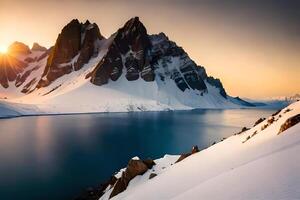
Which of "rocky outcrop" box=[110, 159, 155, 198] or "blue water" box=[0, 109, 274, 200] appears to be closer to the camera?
"rocky outcrop" box=[110, 159, 155, 198]

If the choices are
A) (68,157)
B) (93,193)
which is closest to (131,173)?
(93,193)

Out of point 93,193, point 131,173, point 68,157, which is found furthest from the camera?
point 68,157

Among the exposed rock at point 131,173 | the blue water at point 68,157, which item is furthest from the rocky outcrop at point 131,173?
the blue water at point 68,157

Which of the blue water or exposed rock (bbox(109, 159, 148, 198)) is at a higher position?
exposed rock (bbox(109, 159, 148, 198))

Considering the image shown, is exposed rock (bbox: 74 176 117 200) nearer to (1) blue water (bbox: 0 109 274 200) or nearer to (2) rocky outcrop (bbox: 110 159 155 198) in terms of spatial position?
(1) blue water (bbox: 0 109 274 200)

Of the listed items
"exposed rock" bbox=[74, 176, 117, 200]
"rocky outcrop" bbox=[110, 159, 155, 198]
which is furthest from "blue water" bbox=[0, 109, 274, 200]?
"rocky outcrop" bbox=[110, 159, 155, 198]

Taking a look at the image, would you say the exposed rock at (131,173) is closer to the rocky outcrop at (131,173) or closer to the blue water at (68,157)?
the rocky outcrop at (131,173)

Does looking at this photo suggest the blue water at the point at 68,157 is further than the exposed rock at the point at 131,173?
Yes

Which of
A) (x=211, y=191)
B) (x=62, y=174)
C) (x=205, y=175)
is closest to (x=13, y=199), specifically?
(x=62, y=174)

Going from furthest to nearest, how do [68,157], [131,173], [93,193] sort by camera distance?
[68,157]
[93,193]
[131,173]

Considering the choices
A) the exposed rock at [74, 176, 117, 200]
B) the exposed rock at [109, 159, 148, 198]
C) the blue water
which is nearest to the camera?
the exposed rock at [109, 159, 148, 198]

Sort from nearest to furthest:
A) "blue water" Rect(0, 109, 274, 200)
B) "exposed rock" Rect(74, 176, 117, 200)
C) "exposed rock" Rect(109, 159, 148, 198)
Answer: "exposed rock" Rect(109, 159, 148, 198), "exposed rock" Rect(74, 176, 117, 200), "blue water" Rect(0, 109, 274, 200)

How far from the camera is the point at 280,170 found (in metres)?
10.1

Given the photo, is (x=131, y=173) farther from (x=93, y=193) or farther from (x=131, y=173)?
(x=93, y=193)
